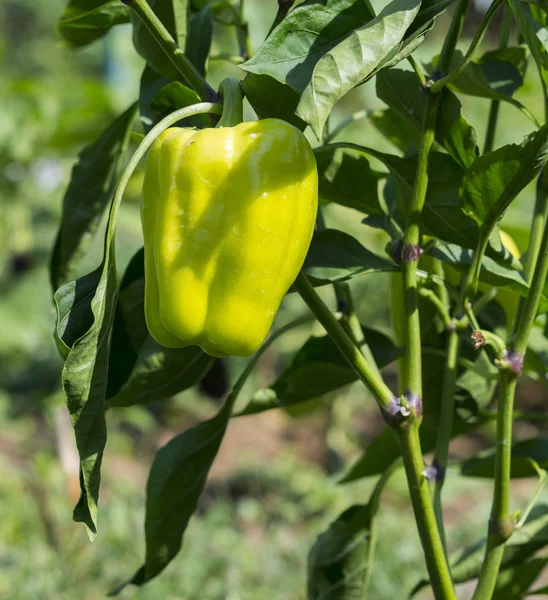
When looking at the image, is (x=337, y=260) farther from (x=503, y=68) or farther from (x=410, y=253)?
(x=503, y=68)

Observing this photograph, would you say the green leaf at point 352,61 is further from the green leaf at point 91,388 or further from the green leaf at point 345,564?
the green leaf at point 345,564

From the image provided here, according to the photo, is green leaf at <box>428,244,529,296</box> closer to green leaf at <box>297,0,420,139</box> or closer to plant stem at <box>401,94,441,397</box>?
plant stem at <box>401,94,441,397</box>

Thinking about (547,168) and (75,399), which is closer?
(75,399)

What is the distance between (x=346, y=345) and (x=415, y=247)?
0.07 m

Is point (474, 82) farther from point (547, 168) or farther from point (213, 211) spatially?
point (213, 211)

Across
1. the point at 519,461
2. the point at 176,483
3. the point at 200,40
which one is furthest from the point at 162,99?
the point at 519,461

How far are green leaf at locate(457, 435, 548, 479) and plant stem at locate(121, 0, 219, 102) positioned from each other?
36cm

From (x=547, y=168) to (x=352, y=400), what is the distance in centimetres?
252

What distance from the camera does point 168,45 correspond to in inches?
17.6

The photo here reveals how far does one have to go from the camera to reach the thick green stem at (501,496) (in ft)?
1.59

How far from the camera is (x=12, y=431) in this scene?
11.0 feet

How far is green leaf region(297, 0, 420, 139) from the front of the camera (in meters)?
0.36

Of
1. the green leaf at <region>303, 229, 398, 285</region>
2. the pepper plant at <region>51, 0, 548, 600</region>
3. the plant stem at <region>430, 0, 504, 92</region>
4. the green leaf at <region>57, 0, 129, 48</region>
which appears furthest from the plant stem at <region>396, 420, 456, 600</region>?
the green leaf at <region>57, 0, 129, 48</region>

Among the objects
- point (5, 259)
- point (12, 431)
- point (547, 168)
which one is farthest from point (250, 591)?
point (5, 259)
